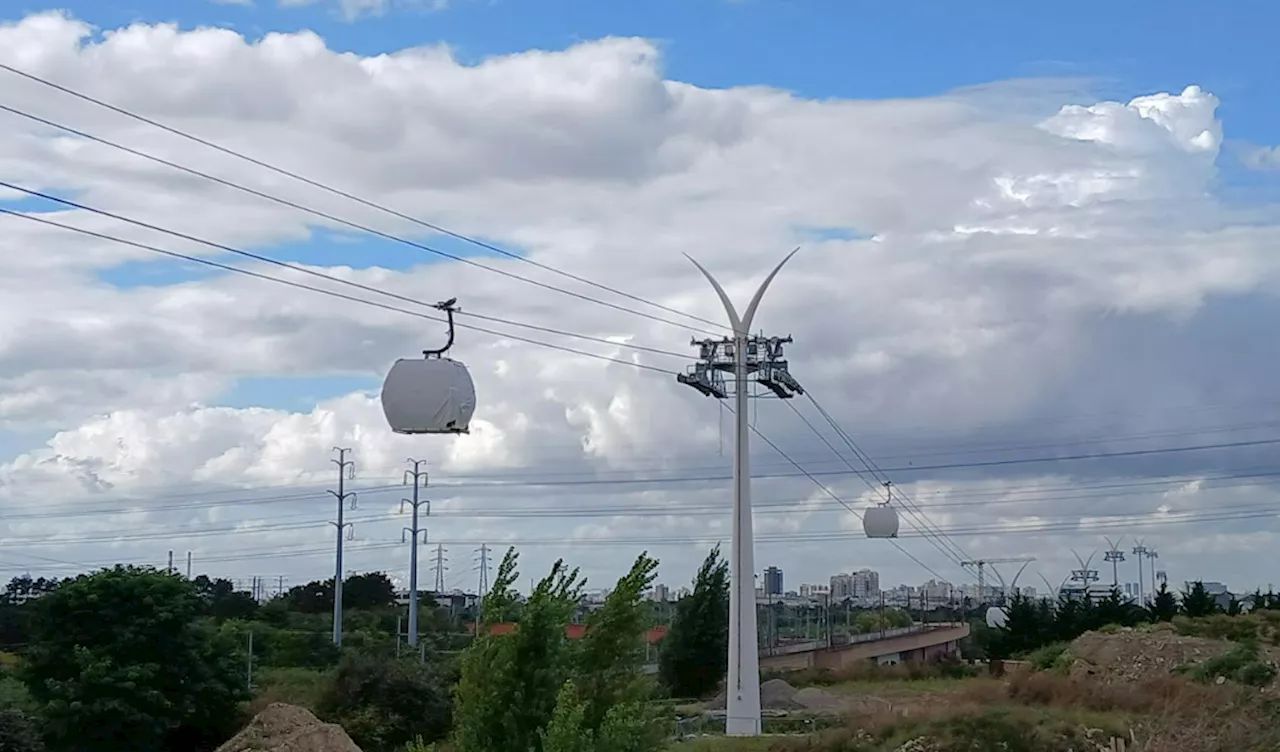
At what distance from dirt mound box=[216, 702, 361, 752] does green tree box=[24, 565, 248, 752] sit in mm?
3353

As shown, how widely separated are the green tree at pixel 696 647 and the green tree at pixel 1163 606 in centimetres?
2524

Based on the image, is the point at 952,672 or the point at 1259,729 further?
the point at 952,672

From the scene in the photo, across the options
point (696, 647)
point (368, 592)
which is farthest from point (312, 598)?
point (696, 647)

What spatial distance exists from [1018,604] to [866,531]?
30534 millimetres

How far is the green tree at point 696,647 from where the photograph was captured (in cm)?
6275

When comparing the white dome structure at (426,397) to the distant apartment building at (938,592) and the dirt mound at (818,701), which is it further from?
the distant apartment building at (938,592)

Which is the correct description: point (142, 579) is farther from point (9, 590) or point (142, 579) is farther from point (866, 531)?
point (9, 590)

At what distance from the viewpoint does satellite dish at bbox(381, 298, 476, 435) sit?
685 inches

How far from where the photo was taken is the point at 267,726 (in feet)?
116

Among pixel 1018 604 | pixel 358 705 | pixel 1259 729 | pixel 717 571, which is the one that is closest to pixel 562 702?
pixel 1259 729

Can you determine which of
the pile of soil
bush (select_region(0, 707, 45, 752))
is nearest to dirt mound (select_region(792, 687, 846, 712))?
the pile of soil

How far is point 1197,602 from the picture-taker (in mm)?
77250

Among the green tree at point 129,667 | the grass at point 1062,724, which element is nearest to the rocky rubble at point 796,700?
the grass at point 1062,724

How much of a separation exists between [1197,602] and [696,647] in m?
30.1
